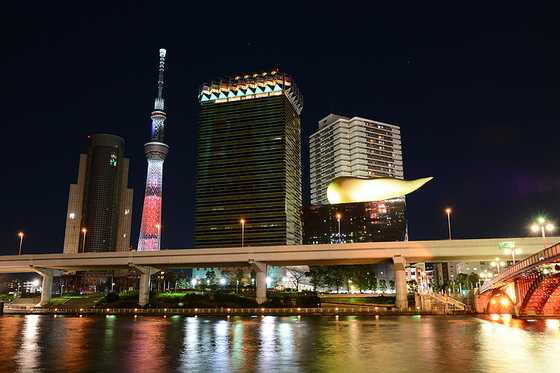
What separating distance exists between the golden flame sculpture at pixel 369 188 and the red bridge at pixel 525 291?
54.9 metres

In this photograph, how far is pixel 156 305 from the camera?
7462 cm

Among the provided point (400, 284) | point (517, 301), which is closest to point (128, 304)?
point (400, 284)

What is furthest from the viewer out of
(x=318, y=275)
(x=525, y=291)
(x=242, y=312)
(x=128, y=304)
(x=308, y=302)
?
(x=318, y=275)

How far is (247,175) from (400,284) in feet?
421

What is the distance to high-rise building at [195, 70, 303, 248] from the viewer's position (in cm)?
18188

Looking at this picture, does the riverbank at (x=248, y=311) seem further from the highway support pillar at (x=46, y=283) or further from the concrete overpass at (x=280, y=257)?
the highway support pillar at (x=46, y=283)

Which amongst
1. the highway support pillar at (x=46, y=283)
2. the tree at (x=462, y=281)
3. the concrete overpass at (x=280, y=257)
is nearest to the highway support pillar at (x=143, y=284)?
the concrete overpass at (x=280, y=257)

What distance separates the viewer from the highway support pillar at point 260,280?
72.0 m

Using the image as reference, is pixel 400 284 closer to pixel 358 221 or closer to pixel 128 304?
pixel 128 304

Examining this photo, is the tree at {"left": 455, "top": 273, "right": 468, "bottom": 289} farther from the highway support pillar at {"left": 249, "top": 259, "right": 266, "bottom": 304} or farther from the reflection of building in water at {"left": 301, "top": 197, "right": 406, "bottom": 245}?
the highway support pillar at {"left": 249, "top": 259, "right": 266, "bottom": 304}

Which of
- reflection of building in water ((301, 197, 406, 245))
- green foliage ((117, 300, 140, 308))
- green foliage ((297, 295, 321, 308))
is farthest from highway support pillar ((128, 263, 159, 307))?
reflection of building in water ((301, 197, 406, 245))

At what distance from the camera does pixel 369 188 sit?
11856 centimetres

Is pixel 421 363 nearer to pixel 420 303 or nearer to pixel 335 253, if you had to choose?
pixel 335 253

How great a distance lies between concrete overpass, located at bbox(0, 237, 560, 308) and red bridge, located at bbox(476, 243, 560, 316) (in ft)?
25.1
